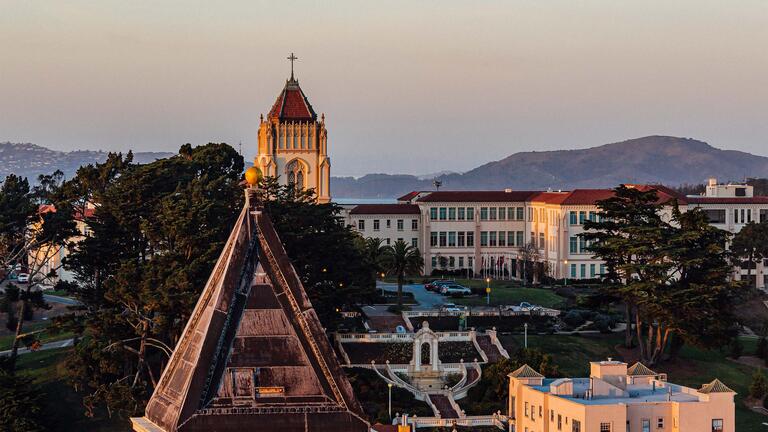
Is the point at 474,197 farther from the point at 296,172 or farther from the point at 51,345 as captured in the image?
the point at 51,345

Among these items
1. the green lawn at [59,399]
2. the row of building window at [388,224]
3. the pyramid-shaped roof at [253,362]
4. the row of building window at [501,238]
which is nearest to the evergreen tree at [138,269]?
the green lawn at [59,399]

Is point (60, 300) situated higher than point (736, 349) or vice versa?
point (60, 300)

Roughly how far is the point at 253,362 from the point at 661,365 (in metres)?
55.8

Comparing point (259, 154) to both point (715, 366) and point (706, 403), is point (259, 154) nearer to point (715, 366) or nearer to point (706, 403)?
point (715, 366)

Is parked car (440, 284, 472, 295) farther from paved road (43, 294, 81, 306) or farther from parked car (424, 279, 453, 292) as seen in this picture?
paved road (43, 294, 81, 306)

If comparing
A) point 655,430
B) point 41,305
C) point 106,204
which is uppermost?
point 106,204

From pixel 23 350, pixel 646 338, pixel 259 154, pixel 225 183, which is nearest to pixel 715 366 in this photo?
pixel 646 338

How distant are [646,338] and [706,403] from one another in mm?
21923

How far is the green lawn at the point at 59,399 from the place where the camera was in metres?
59.5

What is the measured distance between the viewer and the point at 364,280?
247 ft

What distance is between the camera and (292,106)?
367 ft

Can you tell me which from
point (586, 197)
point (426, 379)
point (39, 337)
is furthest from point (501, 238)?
point (426, 379)

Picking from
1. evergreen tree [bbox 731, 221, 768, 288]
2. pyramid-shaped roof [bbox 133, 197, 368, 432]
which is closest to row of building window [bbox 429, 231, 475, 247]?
evergreen tree [bbox 731, 221, 768, 288]

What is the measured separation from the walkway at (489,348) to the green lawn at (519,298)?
18.0 m
